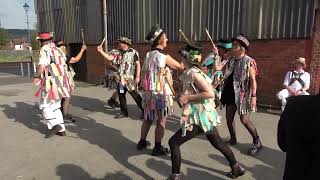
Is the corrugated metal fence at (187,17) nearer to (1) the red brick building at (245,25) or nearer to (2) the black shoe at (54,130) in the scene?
(1) the red brick building at (245,25)

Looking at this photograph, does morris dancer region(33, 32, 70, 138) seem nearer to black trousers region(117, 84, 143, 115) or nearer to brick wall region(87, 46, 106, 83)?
black trousers region(117, 84, 143, 115)

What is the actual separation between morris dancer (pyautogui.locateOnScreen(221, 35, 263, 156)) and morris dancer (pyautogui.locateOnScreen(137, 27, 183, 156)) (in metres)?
0.92

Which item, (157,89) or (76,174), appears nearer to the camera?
(76,174)

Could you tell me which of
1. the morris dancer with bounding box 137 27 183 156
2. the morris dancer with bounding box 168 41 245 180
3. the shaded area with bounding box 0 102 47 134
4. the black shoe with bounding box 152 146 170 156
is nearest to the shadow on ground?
the black shoe with bounding box 152 146 170 156

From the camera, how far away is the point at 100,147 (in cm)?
564

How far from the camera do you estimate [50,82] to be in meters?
6.30

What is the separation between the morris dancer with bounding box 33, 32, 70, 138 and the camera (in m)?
6.23

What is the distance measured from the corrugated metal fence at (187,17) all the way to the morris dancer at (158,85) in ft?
13.1

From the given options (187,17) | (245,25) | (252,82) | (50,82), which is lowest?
(50,82)

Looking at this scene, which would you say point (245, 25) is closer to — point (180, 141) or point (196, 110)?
point (196, 110)

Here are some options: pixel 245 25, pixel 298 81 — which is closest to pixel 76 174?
pixel 298 81

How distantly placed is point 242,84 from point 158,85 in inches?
50.2

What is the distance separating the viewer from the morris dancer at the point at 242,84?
4.94m

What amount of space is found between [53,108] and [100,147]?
4.45 ft
